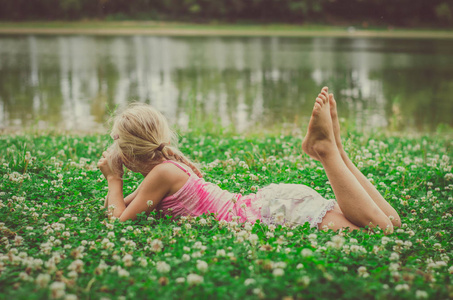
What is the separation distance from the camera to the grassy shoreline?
46.4 m

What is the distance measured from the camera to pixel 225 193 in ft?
12.6

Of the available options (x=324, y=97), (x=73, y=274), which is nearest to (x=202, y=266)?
(x=73, y=274)

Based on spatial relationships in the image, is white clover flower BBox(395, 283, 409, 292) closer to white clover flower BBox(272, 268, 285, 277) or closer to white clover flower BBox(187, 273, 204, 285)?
white clover flower BBox(272, 268, 285, 277)

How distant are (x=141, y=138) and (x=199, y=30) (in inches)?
1942

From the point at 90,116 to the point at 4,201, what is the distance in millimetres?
7031

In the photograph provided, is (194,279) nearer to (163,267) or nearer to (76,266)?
(163,267)

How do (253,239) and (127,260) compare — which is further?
(253,239)

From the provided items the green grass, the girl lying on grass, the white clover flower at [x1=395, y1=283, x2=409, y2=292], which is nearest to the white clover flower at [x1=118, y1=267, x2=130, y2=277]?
the green grass

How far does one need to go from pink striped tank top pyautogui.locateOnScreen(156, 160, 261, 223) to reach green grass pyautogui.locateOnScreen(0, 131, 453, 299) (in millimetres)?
122

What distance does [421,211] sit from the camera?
4.09 meters

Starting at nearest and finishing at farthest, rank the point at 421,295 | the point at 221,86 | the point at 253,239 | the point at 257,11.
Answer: the point at 421,295, the point at 253,239, the point at 221,86, the point at 257,11

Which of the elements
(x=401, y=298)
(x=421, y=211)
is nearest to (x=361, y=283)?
(x=401, y=298)

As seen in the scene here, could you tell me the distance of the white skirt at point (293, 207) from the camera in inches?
138

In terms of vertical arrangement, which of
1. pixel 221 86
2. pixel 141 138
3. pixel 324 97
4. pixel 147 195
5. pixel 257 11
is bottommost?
pixel 221 86
